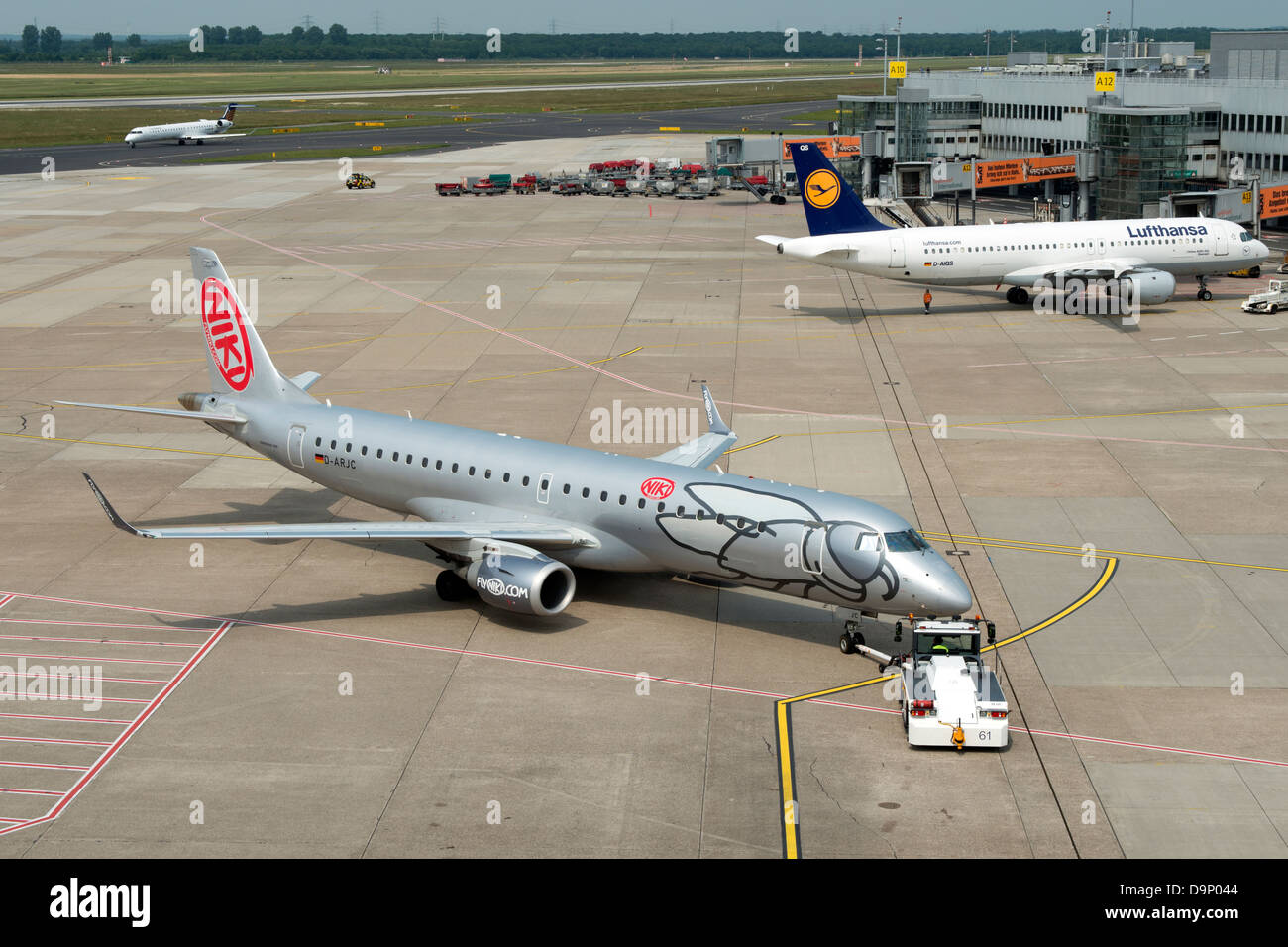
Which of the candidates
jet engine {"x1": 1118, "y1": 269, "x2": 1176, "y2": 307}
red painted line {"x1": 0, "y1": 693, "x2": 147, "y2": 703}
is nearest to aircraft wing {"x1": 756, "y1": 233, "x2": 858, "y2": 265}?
jet engine {"x1": 1118, "y1": 269, "x2": 1176, "y2": 307}

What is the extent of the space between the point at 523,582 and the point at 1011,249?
48.8m

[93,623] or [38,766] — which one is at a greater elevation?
[93,623]

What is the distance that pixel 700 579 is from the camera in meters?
34.7

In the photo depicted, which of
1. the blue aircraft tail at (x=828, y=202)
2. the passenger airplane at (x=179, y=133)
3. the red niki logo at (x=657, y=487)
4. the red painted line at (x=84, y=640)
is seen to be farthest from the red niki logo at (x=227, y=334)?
the passenger airplane at (x=179, y=133)

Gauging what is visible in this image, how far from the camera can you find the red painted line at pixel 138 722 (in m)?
25.9

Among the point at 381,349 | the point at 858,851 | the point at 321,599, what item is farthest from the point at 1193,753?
the point at 381,349

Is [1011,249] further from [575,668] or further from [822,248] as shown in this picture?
[575,668]

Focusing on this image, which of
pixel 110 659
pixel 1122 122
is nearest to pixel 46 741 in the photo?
pixel 110 659

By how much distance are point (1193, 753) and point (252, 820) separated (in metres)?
18.1

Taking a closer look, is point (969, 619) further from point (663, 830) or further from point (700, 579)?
point (663, 830)

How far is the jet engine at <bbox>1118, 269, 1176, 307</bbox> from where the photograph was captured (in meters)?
72.3

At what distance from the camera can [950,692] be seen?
28.1 meters

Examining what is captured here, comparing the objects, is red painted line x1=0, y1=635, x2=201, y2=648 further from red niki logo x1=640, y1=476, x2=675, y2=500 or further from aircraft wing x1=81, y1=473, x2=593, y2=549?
red niki logo x1=640, y1=476, x2=675, y2=500
